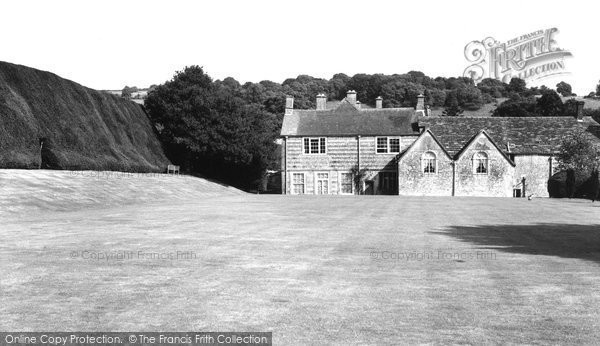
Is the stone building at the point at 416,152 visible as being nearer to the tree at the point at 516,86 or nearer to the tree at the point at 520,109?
the tree at the point at 520,109

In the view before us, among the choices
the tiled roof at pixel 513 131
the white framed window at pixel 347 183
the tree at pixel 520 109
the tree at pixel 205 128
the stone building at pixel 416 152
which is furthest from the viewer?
the tree at pixel 520 109

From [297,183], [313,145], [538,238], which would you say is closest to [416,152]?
[313,145]

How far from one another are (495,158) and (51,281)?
2285 inches

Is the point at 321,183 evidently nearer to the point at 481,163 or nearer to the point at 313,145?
the point at 313,145

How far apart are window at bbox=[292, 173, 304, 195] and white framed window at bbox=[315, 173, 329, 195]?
1585 millimetres

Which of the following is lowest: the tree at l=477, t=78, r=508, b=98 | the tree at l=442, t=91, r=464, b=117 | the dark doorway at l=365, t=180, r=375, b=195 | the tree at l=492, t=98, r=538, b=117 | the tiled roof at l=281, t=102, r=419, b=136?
the dark doorway at l=365, t=180, r=375, b=195

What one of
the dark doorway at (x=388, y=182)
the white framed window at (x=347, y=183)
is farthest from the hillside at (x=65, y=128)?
the dark doorway at (x=388, y=182)

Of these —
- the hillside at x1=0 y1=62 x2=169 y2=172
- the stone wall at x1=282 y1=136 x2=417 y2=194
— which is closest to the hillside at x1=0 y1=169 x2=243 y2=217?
the hillside at x1=0 y1=62 x2=169 y2=172

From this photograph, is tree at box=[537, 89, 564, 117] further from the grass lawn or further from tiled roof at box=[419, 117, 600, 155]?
the grass lawn

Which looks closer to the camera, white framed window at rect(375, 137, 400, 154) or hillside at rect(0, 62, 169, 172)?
hillside at rect(0, 62, 169, 172)

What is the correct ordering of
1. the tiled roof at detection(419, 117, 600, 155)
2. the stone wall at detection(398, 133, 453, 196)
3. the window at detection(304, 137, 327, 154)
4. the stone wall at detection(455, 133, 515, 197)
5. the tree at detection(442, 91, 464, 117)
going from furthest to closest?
the tree at detection(442, 91, 464, 117), the window at detection(304, 137, 327, 154), the tiled roof at detection(419, 117, 600, 155), the stone wall at detection(398, 133, 453, 196), the stone wall at detection(455, 133, 515, 197)

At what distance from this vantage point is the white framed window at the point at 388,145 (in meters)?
70.8

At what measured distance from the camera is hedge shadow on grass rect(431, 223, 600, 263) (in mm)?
17375

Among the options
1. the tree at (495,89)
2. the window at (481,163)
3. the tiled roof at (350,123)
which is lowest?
the window at (481,163)
